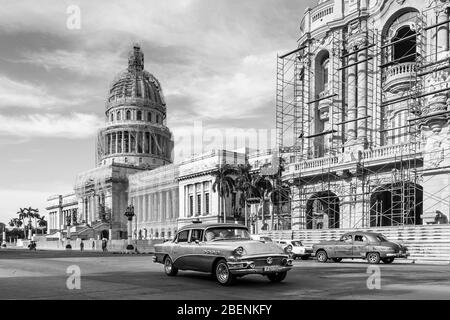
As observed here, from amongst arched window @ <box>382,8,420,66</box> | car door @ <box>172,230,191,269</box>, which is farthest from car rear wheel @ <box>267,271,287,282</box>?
arched window @ <box>382,8,420,66</box>

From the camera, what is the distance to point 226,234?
16.2m

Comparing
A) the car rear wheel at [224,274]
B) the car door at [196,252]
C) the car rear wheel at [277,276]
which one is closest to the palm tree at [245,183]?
the car door at [196,252]

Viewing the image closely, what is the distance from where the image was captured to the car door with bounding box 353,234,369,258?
26.2 meters

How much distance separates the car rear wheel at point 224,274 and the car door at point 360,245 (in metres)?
12.9

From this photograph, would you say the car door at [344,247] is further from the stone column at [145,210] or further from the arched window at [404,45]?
the stone column at [145,210]

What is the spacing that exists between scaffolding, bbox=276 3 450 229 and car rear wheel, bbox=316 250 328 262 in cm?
1053

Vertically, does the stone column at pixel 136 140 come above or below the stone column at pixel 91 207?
above

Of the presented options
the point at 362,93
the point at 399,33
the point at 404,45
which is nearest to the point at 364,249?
the point at 362,93

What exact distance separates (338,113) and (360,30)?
23.0 ft

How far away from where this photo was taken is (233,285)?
14750 mm

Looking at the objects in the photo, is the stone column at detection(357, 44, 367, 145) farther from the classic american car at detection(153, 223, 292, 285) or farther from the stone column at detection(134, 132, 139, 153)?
the stone column at detection(134, 132, 139, 153)

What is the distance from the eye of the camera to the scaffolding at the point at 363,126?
1510 inches
